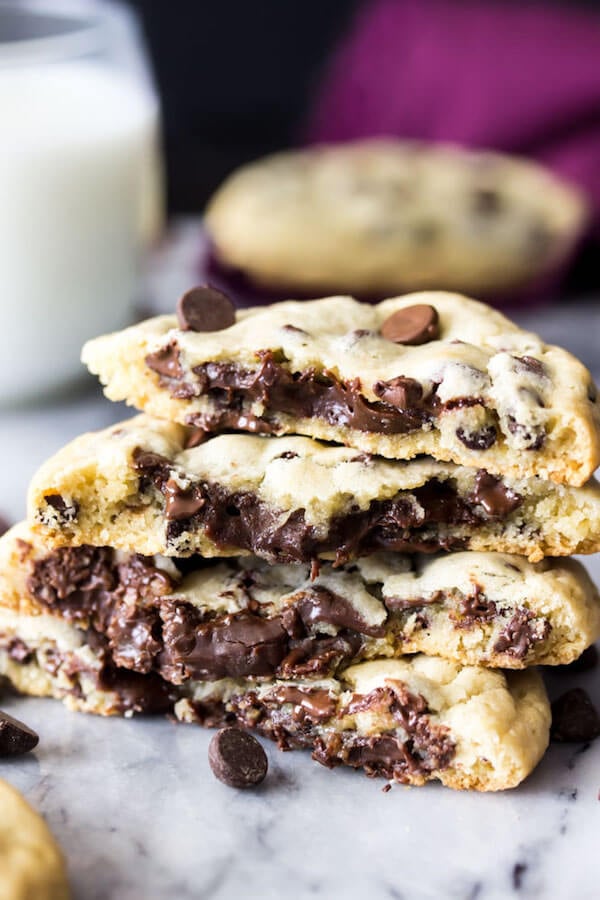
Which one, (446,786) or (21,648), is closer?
(446,786)

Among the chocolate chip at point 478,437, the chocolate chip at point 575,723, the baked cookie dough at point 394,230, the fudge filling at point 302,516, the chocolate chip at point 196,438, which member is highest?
the chocolate chip at point 478,437

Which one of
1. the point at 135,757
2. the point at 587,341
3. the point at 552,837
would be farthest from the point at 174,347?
the point at 587,341

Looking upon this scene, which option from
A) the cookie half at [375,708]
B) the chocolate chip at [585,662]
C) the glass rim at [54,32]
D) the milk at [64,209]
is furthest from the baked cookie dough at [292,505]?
the glass rim at [54,32]

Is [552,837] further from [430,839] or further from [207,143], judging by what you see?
[207,143]

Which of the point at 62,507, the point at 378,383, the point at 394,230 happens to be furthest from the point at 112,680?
the point at 394,230

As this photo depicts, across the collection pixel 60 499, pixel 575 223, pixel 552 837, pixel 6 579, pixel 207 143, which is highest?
pixel 60 499

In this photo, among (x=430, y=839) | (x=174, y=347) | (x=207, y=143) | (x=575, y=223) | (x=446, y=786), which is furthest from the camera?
(x=207, y=143)

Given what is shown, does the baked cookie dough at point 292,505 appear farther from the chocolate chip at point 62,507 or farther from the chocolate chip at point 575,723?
the chocolate chip at point 575,723
